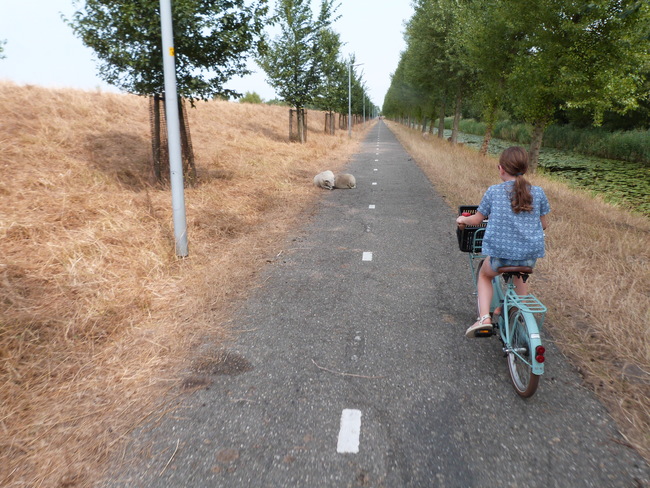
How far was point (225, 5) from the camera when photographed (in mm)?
7969

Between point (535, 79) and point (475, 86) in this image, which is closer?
point (535, 79)

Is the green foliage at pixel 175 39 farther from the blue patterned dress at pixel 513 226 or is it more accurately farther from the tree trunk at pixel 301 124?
the tree trunk at pixel 301 124

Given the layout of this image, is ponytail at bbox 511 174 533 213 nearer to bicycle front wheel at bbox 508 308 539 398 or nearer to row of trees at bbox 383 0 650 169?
bicycle front wheel at bbox 508 308 539 398

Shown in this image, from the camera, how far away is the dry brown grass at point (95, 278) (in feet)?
8.46

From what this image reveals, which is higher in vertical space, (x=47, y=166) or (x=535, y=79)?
(x=535, y=79)

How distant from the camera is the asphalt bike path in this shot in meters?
2.22

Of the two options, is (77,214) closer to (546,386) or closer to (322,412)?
(322,412)

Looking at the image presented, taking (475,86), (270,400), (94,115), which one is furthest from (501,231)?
(475,86)

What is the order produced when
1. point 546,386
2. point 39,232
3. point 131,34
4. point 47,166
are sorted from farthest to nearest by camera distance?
point 47,166 → point 131,34 → point 39,232 → point 546,386

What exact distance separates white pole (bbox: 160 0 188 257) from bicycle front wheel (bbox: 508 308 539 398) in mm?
4282

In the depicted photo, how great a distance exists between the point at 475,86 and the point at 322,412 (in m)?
23.9

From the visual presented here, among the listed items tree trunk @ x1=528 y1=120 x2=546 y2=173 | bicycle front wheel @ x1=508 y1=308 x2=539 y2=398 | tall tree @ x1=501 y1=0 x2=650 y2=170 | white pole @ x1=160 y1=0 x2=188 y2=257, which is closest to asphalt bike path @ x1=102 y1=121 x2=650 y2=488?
bicycle front wheel @ x1=508 y1=308 x2=539 y2=398

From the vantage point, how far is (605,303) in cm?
409

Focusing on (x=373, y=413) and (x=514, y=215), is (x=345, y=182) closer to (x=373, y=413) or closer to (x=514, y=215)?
(x=514, y=215)
